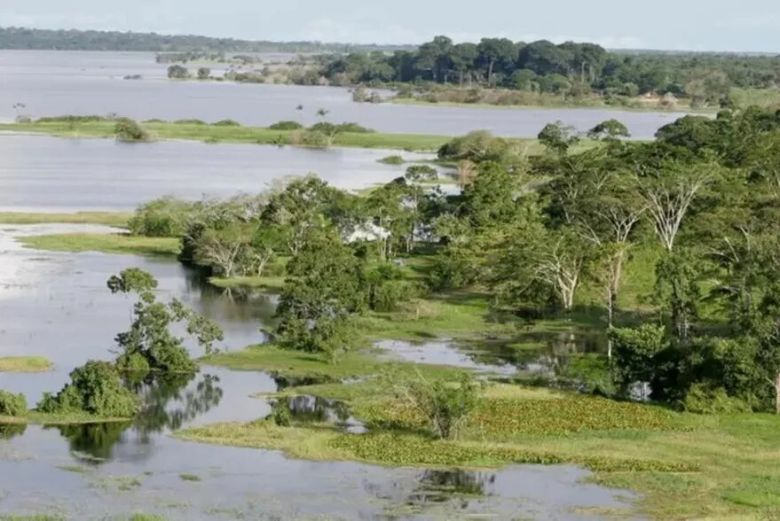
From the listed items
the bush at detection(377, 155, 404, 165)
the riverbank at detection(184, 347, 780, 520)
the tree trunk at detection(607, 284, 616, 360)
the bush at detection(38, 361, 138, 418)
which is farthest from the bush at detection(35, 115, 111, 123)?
the bush at detection(38, 361, 138, 418)

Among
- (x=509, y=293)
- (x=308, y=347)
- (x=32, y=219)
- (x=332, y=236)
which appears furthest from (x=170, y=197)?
(x=308, y=347)

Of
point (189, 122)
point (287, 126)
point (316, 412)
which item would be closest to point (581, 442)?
point (316, 412)

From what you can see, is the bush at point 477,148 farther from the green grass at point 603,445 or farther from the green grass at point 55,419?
the green grass at point 55,419

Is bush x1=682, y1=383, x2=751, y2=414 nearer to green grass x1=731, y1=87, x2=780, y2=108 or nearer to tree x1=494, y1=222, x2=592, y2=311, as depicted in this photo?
tree x1=494, y1=222, x2=592, y2=311

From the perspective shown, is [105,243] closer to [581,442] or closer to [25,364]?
[25,364]

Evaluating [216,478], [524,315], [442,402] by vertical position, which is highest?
[442,402]

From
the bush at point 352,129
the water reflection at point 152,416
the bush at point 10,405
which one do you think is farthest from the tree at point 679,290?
the bush at point 352,129
